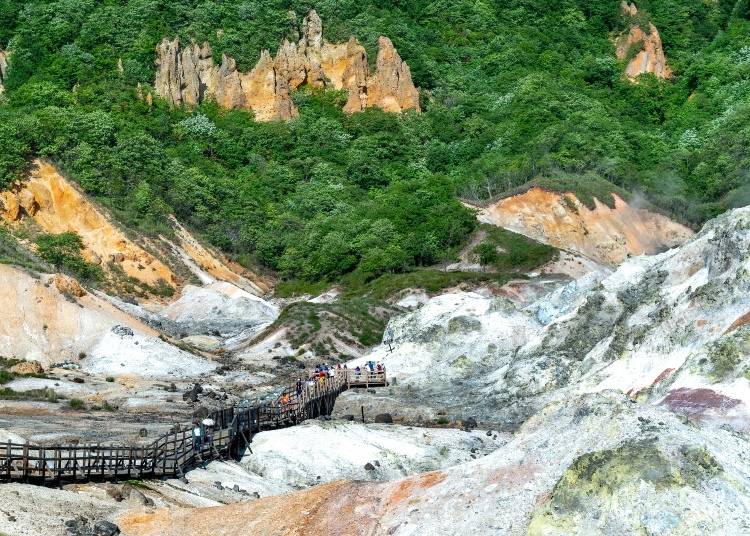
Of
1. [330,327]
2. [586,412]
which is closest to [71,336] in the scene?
[330,327]

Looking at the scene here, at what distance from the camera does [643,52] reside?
163m

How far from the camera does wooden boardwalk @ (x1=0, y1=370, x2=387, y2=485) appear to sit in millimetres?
25828

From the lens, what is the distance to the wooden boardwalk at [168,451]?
25828 millimetres

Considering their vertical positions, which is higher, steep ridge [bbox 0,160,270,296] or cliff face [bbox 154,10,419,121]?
cliff face [bbox 154,10,419,121]

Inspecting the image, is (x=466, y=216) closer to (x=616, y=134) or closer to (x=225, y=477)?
(x=616, y=134)

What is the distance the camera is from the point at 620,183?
11912cm

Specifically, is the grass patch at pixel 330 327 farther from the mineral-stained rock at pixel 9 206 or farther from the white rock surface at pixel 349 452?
the mineral-stained rock at pixel 9 206

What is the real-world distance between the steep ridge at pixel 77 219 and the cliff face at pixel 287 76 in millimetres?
37313

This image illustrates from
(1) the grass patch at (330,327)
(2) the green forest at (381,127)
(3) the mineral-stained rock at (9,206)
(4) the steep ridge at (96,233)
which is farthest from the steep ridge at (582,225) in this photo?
(3) the mineral-stained rock at (9,206)

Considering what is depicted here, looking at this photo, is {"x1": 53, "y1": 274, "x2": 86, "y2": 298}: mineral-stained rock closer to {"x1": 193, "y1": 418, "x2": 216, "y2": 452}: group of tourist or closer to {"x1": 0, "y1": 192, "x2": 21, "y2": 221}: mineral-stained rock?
{"x1": 193, "y1": 418, "x2": 216, "y2": 452}: group of tourist

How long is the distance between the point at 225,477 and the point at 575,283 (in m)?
35.1

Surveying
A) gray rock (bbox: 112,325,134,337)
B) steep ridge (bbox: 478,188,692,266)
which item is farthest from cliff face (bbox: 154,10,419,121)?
gray rock (bbox: 112,325,134,337)

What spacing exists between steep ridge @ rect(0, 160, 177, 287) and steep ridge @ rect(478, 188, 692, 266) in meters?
33.5

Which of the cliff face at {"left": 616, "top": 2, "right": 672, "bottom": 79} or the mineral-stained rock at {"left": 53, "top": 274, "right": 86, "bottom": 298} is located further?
the cliff face at {"left": 616, "top": 2, "right": 672, "bottom": 79}
